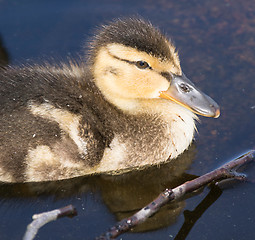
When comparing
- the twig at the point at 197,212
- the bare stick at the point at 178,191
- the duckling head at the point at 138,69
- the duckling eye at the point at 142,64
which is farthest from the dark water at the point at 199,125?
the duckling eye at the point at 142,64

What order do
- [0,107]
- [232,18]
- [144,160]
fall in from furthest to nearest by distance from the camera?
[232,18] → [144,160] → [0,107]

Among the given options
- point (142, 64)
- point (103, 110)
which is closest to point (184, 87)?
point (142, 64)

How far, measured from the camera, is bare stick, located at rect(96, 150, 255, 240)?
3.03m

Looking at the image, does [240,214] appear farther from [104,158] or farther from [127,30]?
[127,30]

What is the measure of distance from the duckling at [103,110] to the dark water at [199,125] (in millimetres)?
130

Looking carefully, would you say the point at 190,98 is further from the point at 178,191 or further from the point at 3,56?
the point at 3,56

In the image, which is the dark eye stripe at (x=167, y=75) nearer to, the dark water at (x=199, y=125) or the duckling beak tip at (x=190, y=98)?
the duckling beak tip at (x=190, y=98)

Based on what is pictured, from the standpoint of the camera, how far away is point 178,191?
3268 millimetres

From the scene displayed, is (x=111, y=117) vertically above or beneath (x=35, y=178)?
above

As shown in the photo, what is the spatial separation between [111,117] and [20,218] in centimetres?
80

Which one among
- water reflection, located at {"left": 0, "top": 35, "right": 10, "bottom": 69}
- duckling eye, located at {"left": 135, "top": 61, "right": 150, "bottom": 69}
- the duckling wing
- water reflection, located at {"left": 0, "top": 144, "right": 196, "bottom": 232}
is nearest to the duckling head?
duckling eye, located at {"left": 135, "top": 61, "right": 150, "bottom": 69}

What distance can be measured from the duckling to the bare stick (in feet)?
1.14

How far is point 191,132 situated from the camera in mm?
3814

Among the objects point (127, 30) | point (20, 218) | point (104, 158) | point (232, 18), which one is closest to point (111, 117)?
point (104, 158)
